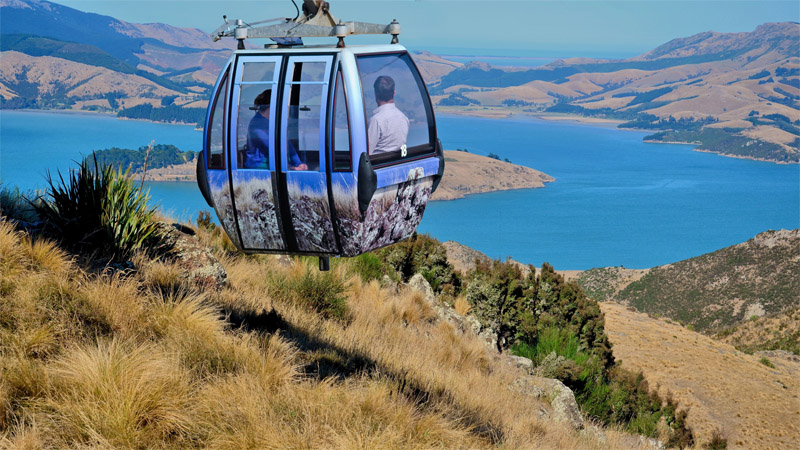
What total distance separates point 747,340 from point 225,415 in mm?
62109

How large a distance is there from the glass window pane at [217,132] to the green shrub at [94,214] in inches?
205

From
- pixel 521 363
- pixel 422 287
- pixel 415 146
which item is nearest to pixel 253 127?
pixel 415 146

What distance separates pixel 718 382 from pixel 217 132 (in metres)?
33.8

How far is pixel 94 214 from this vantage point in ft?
30.0

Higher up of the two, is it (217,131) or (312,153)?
(217,131)

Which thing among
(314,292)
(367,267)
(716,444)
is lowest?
(716,444)

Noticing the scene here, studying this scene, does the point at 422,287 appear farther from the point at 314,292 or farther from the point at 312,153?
the point at 312,153

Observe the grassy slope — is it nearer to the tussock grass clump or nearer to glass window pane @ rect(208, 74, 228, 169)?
the tussock grass clump

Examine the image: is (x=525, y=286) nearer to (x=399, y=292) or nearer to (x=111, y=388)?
(x=399, y=292)

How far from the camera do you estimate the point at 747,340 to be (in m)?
58.7

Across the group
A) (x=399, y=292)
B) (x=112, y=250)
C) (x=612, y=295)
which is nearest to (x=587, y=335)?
(x=399, y=292)

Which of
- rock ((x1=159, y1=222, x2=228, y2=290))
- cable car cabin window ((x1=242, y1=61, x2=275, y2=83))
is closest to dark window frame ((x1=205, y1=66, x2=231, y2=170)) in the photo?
cable car cabin window ((x1=242, y1=61, x2=275, y2=83))

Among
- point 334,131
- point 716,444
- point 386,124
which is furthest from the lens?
point 716,444

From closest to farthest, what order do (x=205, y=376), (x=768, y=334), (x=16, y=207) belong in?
1. (x=205, y=376)
2. (x=16, y=207)
3. (x=768, y=334)
